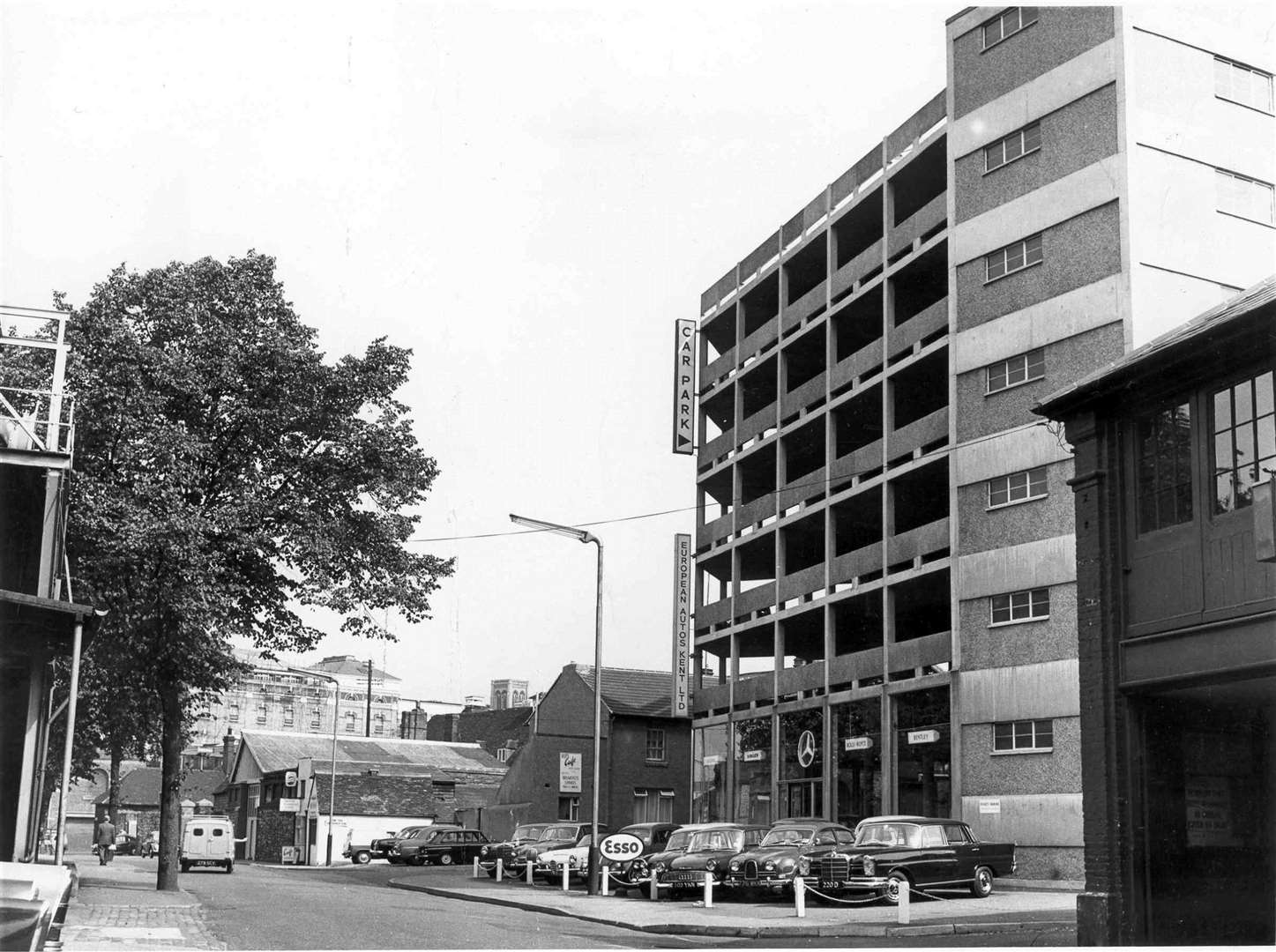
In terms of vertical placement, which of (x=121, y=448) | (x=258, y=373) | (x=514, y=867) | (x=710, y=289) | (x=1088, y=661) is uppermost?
(x=710, y=289)

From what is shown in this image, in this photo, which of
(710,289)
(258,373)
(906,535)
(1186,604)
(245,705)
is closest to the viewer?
(1186,604)

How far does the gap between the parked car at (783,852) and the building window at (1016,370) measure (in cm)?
1371

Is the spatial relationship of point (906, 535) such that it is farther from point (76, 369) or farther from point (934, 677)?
point (76, 369)

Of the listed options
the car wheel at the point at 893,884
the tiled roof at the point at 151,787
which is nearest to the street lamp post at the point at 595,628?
the car wheel at the point at 893,884

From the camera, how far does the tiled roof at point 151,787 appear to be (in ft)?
317

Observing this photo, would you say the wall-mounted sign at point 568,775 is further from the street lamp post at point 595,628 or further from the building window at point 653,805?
the street lamp post at point 595,628

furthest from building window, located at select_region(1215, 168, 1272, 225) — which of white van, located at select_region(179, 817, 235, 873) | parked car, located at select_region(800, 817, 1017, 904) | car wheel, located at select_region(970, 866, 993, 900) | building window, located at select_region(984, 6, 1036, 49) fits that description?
white van, located at select_region(179, 817, 235, 873)

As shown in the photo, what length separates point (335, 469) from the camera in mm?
29672

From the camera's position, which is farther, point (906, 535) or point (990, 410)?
point (906, 535)

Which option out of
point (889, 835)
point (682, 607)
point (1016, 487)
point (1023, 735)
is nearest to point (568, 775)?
point (682, 607)

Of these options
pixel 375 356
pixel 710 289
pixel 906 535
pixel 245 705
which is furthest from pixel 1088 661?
pixel 245 705

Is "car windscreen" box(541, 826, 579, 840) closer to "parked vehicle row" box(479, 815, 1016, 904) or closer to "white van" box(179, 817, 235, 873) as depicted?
"parked vehicle row" box(479, 815, 1016, 904)

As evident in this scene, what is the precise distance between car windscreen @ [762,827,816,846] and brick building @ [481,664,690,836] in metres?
31.3

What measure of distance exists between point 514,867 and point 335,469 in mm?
16247
